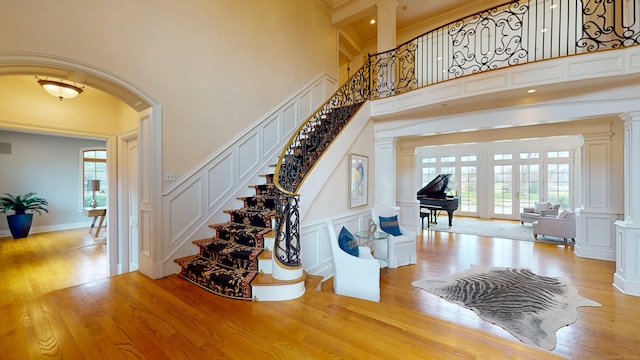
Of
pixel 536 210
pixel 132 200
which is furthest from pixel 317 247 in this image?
pixel 536 210

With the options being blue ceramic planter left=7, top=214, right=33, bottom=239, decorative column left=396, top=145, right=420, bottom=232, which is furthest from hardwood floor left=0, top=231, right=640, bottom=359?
blue ceramic planter left=7, top=214, right=33, bottom=239

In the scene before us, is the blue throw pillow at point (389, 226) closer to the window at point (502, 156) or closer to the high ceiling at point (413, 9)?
the high ceiling at point (413, 9)

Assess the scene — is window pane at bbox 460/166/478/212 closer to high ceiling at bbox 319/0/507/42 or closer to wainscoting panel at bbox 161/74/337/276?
high ceiling at bbox 319/0/507/42

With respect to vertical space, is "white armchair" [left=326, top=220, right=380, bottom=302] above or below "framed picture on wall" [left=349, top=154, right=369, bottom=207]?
below

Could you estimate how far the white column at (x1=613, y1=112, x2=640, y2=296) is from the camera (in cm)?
334

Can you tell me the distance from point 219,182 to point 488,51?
542 centimetres

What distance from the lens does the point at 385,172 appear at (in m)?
5.59

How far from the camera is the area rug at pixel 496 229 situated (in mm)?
6660

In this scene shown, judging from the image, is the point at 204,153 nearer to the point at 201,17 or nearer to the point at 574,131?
the point at 201,17

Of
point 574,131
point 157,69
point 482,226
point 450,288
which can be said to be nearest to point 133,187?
point 157,69

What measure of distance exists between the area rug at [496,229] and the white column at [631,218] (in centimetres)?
314

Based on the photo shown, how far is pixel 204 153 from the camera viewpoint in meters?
3.63

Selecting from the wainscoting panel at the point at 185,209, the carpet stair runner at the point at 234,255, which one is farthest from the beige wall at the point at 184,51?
the carpet stair runner at the point at 234,255

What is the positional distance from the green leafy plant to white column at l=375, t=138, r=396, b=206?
29.9 ft
